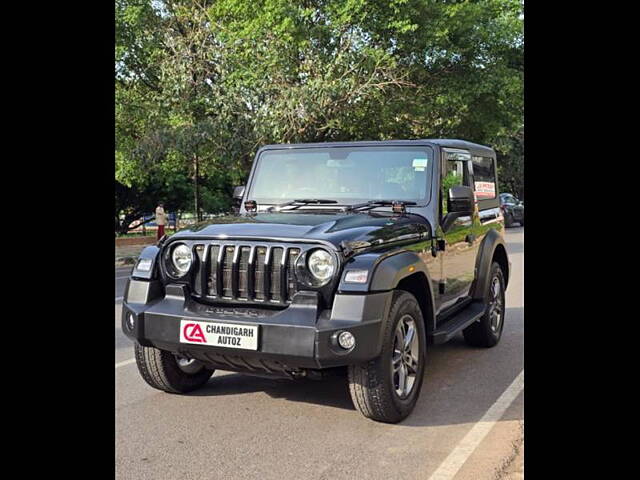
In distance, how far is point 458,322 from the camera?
5.39 m

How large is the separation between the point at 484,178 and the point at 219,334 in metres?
3.87

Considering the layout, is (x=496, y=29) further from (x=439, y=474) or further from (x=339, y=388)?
(x=439, y=474)

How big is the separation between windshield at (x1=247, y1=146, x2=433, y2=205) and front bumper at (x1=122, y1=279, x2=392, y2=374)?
1.48 meters

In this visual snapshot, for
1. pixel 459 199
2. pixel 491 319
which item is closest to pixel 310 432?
pixel 459 199

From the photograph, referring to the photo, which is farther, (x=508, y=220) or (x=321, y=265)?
(x=508, y=220)

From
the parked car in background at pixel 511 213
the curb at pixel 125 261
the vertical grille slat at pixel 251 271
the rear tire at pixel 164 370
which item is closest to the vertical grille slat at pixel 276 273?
the vertical grille slat at pixel 251 271

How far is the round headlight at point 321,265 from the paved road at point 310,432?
41.0 inches

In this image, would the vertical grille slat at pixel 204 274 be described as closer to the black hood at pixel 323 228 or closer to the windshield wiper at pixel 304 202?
the black hood at pixel 323 228

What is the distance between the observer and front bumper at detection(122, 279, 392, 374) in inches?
152

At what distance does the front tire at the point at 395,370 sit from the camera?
4098 mm

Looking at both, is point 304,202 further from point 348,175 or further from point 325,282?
point 325,282

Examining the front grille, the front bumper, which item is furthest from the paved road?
the front grille
